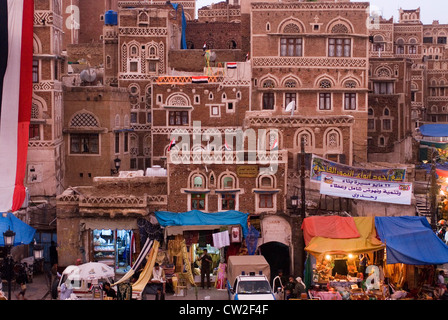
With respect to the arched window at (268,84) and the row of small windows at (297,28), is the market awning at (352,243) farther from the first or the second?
the row of small windows at (297,28)

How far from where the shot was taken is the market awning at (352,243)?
2597cm

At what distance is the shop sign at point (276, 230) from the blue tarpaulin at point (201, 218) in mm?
1032

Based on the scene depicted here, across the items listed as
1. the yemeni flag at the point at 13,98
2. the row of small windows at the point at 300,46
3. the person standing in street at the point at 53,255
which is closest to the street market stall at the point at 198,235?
the person standing in street at the point at 53,255

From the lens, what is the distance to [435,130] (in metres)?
61.5

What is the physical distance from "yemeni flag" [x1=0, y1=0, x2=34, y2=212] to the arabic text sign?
12.7 metres

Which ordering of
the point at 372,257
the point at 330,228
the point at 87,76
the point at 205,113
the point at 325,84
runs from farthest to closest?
the point at 325,84 < the point at 87,76 < the point at 205,113 < the point at 372,257 < the point at 330,228

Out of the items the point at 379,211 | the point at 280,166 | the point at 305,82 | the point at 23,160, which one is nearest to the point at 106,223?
the point at 23,160

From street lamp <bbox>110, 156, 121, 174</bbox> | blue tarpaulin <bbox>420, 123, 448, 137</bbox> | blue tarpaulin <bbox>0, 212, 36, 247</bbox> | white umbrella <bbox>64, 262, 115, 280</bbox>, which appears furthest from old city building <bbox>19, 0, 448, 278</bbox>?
blue tarpaulin <bbox>420, 123, 448, 137</bbox>

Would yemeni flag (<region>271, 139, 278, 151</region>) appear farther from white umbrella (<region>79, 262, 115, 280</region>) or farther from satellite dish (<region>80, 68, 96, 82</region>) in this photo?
satellite dish (<region>80, 68, 96, 82</region>)

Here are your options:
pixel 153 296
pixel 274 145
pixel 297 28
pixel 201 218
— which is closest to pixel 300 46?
pixel 297 28

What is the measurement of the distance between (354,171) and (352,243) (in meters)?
4.50

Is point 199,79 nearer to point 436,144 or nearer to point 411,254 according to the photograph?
point 411,254
